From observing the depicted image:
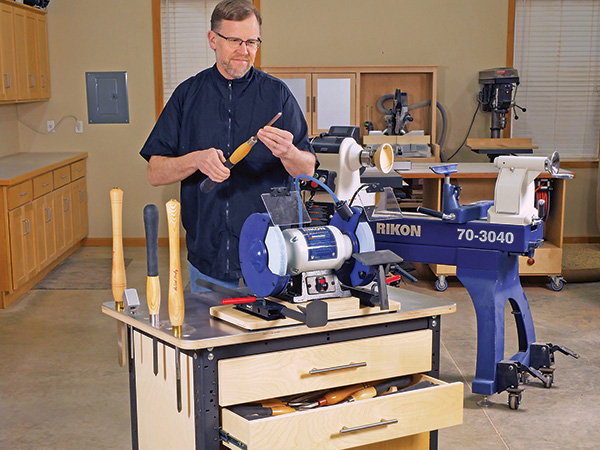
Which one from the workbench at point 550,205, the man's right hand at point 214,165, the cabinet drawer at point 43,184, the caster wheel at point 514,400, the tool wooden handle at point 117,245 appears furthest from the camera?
the cabinet drawer at point 43,184

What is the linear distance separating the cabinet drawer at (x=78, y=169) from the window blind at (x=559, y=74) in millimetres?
3838

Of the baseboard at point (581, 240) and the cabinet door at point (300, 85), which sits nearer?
the cabinet door at point (300, 85)

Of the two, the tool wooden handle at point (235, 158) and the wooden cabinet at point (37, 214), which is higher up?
the tool wooden handle at point (235, 158)

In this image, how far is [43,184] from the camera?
566 cm

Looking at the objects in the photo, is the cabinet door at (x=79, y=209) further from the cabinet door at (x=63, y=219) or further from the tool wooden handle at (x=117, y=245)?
the tool wooden handle at (x=117, y=245)

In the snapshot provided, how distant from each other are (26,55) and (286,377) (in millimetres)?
5092

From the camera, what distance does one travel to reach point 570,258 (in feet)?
20.0

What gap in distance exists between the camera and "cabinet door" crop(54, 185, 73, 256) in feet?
19.7

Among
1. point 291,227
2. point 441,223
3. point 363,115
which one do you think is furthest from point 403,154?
point 291,227

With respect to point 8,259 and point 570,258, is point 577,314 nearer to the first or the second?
point 570,258

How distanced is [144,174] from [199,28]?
4.53 ft

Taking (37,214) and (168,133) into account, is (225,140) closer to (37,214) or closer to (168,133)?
(168,133)

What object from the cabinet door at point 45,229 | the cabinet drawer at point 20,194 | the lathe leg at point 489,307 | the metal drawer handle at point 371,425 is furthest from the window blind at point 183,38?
the metal drawer handle at point 371,425

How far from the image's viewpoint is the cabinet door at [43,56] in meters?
6.53
